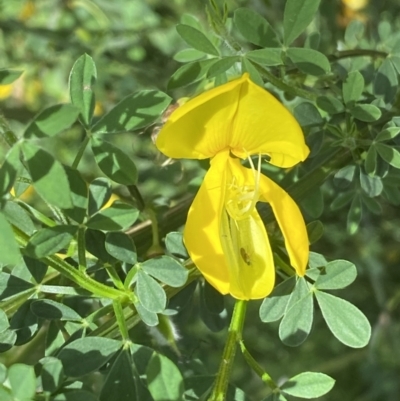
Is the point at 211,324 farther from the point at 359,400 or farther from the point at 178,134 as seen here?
the point at 359,400

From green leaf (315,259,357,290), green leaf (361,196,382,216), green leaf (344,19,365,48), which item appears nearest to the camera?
green leaf (315,259,357,290)

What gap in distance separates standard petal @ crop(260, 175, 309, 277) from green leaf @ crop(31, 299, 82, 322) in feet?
0.87

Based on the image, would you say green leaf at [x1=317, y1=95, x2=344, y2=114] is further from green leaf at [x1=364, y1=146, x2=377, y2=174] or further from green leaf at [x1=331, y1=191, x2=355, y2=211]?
green leaf at [x1=331, y1=191, x2=355, y2=211]

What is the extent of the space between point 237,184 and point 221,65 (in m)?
0.15

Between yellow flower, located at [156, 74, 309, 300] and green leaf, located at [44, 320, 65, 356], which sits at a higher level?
yellow flower, located at [156, 74, 309, 300]

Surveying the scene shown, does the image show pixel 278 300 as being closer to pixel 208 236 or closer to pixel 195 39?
pixel 208 236

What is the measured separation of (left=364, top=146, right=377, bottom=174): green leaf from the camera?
90 centimetres

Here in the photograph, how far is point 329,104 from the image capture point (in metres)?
0.90

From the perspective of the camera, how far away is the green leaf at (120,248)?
0.78 metres

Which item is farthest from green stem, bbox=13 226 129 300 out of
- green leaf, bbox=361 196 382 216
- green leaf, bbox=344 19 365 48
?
green leaf, bbox=344 19 365 48

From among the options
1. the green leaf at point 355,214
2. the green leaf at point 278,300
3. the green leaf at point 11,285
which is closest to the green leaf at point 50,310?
the green leaf at point 11,285

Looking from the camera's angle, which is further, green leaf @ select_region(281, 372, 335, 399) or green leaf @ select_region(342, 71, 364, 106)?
green leaf @ select_region(342, 71, 364, 106)

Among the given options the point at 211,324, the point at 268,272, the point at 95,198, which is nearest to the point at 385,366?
the point at 211,324

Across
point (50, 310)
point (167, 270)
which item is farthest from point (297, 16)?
point (50, 310)
